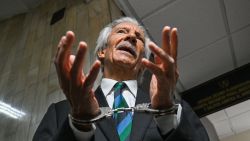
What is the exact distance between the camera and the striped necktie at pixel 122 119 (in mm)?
1114

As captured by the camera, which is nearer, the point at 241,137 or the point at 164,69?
the point at 164,69

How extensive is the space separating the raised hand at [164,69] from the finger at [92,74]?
15cm

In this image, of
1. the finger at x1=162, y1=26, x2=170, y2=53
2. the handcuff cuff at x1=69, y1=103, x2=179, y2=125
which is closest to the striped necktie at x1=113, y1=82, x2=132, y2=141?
the handcuff cuff at x1=69, y1=103, x2=179, y2=125

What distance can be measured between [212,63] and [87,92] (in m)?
3.00

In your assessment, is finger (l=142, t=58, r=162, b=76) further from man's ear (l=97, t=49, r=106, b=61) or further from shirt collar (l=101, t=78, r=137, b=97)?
man's ear (l=97, t=49, r=106, b=61)

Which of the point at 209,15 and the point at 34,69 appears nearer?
the point at 34,69

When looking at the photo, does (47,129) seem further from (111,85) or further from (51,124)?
(111,85)

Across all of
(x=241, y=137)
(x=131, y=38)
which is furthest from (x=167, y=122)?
(x=241, y=137)

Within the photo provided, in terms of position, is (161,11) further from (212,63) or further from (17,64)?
(17,64)

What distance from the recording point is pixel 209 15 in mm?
3088

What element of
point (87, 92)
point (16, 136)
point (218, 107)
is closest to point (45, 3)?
point (16, 136)

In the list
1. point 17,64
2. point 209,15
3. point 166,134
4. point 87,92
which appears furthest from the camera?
point 209,15

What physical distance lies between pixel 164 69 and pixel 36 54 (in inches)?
82.6

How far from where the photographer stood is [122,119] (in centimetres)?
118
